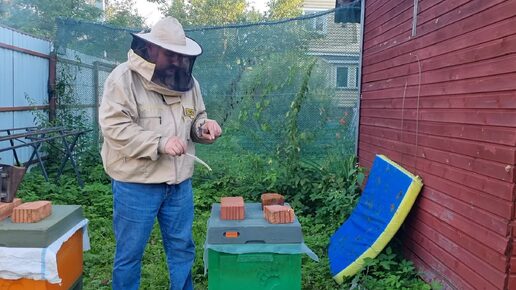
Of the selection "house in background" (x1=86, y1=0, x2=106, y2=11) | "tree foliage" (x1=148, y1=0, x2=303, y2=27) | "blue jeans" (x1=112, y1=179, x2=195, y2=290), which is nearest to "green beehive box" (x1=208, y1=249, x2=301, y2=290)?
"blue jeans" (x1=112, y1=179, x2=195, y2=290)

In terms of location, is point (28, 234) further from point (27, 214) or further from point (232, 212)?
point (232, 212)

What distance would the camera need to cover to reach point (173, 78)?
2574 mm

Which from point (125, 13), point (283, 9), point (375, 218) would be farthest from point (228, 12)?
point (375, 218)

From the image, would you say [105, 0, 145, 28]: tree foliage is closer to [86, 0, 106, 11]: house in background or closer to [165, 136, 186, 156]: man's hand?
[86, 0, 106, 11]: house in background

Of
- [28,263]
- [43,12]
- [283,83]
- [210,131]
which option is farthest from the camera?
[43,12]

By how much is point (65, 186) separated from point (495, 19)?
5195 mm

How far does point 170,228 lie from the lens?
277 centimetres

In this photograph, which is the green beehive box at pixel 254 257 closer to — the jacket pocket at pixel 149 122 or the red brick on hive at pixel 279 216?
the red brick on hive at pixel 279 216

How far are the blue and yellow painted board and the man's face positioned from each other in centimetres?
194

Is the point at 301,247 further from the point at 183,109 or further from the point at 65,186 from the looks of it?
the point at 65,186

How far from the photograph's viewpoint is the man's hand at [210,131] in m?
2.75

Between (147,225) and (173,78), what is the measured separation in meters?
0.82

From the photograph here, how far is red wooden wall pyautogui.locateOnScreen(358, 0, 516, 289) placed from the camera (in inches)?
98.7

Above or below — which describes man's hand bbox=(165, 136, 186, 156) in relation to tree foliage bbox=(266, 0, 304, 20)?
below
